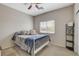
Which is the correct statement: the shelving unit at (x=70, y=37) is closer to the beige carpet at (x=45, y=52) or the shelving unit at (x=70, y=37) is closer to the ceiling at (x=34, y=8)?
the beige carpet at (x=45, y=52)

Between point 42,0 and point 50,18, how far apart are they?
15.0 inches

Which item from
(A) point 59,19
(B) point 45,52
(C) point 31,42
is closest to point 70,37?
(A) point 59,19

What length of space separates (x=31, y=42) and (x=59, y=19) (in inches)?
27.9

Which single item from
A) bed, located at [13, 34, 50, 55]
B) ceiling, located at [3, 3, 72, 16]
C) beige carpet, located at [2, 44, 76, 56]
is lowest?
beige carpet, located at [2, 44, 76, 56]

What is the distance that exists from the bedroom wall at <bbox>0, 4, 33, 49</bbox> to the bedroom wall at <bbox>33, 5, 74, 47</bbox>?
0.66ft

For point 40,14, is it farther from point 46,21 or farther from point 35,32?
point 35,32

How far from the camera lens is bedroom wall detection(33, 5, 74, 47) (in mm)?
1410

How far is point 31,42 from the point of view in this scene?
4.69ft

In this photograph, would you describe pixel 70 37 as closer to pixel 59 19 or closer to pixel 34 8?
pixel 59 19

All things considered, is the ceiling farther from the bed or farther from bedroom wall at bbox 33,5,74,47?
the bed

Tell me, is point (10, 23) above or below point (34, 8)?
below

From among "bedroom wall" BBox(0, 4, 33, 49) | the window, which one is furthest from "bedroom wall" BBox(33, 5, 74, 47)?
"bedroom wall" BBox(0, 4, 33, 49)

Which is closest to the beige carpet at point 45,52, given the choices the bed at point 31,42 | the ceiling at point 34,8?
the bed at point 31,42

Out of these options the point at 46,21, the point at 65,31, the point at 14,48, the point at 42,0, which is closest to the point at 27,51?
the point at 14,48
